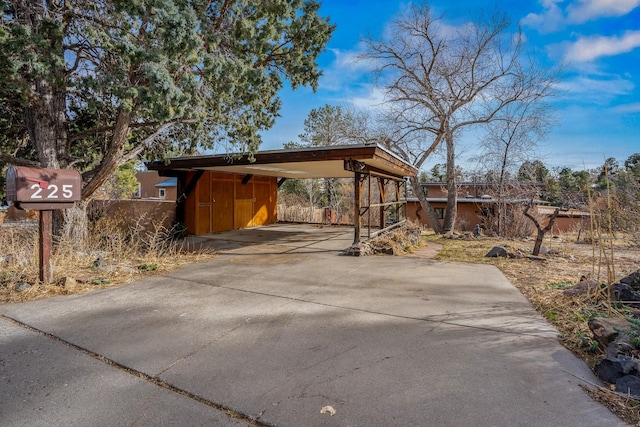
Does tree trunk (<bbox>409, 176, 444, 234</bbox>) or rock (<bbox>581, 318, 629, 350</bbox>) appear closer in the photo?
rock (<bbox>581, 318, 629, 350</bbox>)

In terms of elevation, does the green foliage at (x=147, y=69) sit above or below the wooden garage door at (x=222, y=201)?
above

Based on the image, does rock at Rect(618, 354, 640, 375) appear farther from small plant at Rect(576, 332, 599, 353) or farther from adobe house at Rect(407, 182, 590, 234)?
adobe house at Rect(407, 182, 590, 234)

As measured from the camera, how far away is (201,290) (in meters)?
4.59

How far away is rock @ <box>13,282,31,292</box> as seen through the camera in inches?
167

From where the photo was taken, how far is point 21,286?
429 cm

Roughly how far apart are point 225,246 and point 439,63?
36.3 ft

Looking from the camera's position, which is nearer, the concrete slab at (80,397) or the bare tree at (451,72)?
the concrete slab at (80,397)

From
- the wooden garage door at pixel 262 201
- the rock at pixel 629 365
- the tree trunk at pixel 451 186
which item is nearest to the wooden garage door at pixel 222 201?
the wooden garage door at pixel 262 201

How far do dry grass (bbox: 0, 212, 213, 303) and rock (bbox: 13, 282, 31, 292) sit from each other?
29mm

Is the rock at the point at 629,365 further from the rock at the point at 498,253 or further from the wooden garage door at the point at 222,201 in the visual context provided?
the wooden garage door at the point at 222,201

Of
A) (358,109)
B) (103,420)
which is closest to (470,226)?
(358,109)

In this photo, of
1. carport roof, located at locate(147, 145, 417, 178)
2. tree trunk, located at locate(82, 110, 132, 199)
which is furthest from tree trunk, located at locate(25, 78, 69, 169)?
carport roof, located at locate(147, 145, 417, 178)

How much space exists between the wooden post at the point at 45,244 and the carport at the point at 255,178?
422cm

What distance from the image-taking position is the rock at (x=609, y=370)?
2.25 meters
